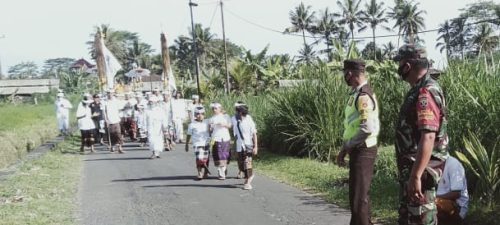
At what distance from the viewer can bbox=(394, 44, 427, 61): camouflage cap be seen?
14.0 feet

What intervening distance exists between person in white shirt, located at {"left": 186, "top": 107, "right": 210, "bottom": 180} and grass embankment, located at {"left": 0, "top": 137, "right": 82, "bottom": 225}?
2.34 m

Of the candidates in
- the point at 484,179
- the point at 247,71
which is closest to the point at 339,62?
the point at 484,179

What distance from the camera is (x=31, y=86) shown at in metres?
50.7

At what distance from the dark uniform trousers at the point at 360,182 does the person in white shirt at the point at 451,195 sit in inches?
25.9

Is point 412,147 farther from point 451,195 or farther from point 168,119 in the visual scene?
point 168,119

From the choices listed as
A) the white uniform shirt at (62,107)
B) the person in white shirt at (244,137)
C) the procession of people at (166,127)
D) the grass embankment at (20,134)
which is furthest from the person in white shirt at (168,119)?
the person in white shirt at (244,137)

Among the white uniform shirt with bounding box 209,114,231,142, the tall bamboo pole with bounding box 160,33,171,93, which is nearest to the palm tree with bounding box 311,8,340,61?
the tall bamboo pole with bounding box 160,33,171,93

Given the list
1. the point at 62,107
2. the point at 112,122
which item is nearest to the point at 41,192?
the point at 112,122

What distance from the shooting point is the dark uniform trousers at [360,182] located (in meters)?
5.19

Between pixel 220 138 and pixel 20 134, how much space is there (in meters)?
15.1

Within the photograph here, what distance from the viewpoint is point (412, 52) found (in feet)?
14.0

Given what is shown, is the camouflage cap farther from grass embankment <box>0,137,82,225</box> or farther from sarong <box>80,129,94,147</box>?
sarong <box>80,129,94,147</box>

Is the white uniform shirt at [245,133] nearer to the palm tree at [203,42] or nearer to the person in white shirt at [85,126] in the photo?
the person in white shirt at [85,126]

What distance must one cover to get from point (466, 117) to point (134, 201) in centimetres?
508
